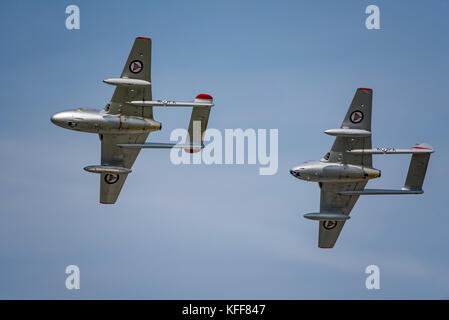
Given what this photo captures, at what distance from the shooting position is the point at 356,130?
96.2m

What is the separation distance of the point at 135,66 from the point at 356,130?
20.2 m

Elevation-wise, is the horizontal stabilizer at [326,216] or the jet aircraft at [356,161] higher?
the jet aircraft at [356,161]

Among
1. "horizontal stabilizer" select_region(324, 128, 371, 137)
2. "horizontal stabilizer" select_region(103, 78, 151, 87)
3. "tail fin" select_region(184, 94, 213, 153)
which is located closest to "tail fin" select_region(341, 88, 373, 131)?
"horizontal stabilizer" select_region(324, 128, 371, 137)

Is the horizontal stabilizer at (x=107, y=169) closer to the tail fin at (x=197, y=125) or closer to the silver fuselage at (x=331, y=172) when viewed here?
the tail fin at (x=197, y=125)

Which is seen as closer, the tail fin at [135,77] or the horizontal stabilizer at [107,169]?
the tail fin at [135,77]

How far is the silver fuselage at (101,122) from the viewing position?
93875 millimetres

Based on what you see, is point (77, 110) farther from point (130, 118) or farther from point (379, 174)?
point (379, 174)

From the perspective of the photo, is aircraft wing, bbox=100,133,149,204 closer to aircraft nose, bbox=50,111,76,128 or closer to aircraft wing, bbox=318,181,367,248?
aircraft nose, bbox=50,111,76,128

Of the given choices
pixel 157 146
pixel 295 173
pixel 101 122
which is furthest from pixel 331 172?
pixel 101 122

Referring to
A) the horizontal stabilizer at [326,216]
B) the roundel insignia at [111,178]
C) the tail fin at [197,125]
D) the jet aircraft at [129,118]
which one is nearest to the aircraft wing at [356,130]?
the horizontal stabilizer at [326,216]

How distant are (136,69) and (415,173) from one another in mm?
26628

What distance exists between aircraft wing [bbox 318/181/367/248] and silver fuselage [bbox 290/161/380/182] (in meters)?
2.23

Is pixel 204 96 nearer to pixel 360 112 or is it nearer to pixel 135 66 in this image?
pixel 135 66

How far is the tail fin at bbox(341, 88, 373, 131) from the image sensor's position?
9694 centimetres
